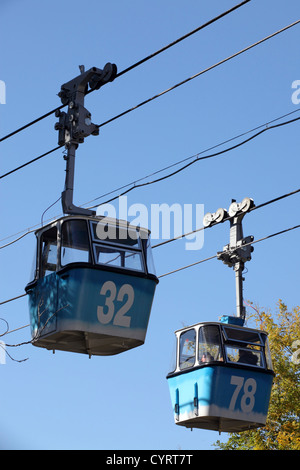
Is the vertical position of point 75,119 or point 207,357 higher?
point 75,119

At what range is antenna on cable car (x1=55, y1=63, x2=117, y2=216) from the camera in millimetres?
15305

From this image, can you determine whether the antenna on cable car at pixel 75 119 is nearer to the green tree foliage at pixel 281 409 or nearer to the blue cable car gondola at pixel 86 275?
the blue cable car gondola at pixel 86 275

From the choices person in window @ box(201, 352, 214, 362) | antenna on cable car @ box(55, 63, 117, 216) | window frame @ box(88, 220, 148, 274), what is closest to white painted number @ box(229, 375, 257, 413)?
person in window @ box(201, 352, 214, 362)

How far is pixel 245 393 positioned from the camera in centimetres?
1995

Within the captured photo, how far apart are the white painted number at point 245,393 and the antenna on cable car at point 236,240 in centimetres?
238

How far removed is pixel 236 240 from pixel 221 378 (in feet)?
11.7

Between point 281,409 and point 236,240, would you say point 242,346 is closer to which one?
point 236,240

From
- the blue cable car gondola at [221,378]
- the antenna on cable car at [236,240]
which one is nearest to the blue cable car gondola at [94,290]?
the blue cable car gondola at [221,378]

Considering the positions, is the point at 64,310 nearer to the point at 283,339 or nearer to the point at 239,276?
the point at 239,276

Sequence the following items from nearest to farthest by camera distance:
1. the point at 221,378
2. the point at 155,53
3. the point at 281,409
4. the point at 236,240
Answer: the point at 155,53, the point at 221,378, the point at 236,240, the point at 281,409

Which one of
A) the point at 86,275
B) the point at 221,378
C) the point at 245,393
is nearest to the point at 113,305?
the point at 86,275

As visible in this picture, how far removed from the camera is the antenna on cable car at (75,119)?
50.2ft

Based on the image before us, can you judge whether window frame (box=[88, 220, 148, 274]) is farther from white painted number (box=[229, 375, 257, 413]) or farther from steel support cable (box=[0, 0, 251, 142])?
white painted number (box=[229, 375, 257, 413])
